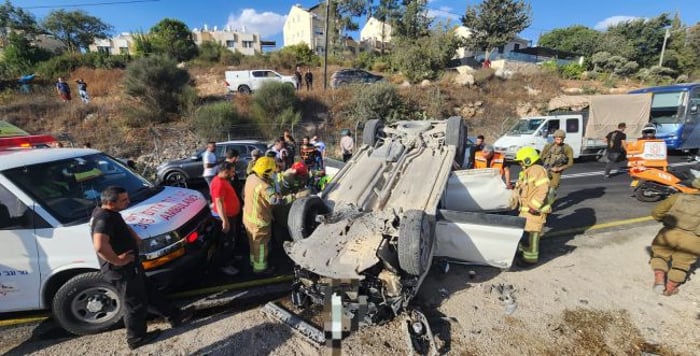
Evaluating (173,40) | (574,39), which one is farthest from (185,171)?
(574,39)

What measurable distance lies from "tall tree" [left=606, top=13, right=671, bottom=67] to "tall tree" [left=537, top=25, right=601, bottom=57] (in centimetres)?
317

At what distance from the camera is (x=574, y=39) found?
1649 inches

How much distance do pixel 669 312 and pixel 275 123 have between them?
13401mm

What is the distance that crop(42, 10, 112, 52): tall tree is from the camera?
112ft

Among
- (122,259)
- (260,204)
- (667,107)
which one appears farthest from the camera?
(667,107)

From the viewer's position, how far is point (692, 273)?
3.72 metres

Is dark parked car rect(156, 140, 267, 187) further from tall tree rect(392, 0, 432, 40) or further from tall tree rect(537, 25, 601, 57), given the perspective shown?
tall tree rect(537, 25, 601, 57)

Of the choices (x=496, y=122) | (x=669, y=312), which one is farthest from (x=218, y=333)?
(x=496, y=122)

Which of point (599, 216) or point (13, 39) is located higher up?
point (13, 39)

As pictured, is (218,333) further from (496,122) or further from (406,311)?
(496,122)

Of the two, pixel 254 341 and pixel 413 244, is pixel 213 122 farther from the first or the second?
pixel 413 244

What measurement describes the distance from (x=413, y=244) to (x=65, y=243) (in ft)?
10.1

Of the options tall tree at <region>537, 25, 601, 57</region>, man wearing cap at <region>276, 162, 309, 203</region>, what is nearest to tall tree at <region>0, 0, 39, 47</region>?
man wearing cap at <region>276, 162, 309, 203</region>

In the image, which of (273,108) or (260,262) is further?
(273,108)
